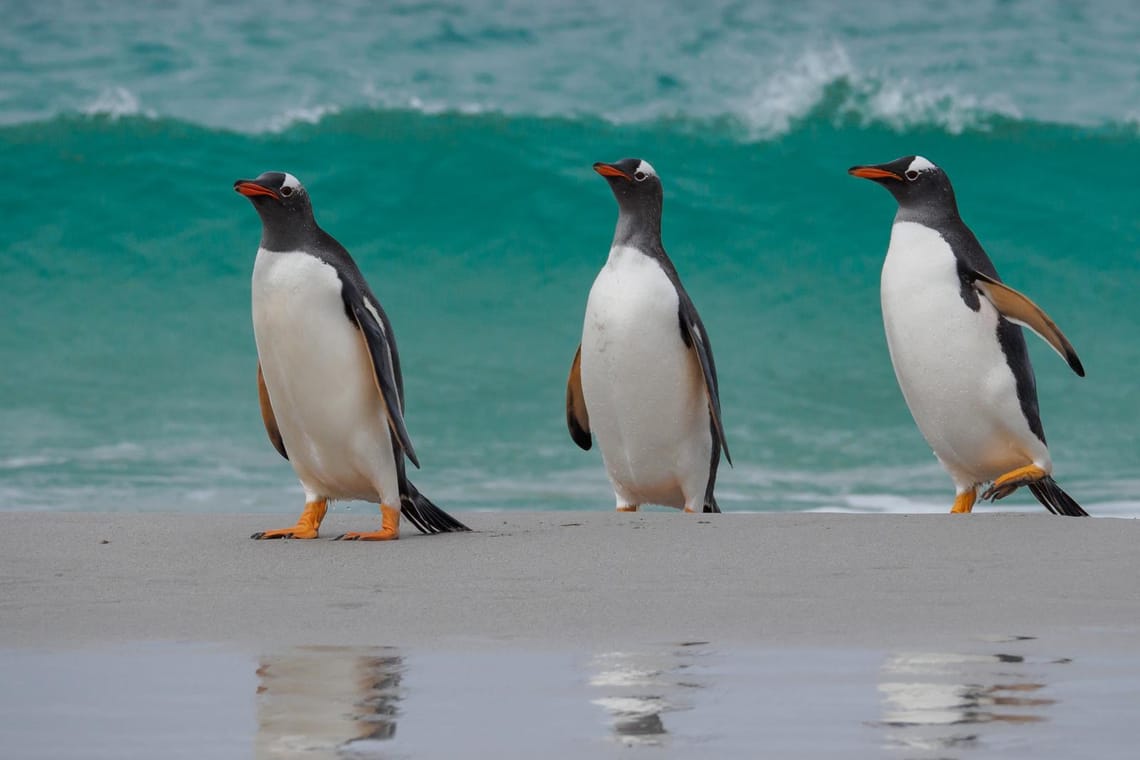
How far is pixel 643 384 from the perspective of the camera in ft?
23.2

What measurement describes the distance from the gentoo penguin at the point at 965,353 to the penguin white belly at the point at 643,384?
0.86 metres

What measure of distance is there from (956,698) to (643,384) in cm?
406

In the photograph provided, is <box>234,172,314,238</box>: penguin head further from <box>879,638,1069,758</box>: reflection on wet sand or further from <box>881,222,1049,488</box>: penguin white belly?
<box>879,638,1069,758</box>: reflection on wet sand

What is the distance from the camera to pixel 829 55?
69.8 ft

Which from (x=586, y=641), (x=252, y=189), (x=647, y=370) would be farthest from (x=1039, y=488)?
(x=586, y=641)

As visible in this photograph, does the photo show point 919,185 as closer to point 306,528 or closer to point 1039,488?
point 1039,488

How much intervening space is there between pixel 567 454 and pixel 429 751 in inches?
412

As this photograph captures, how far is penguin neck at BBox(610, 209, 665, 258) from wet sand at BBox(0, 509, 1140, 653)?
1.39 m

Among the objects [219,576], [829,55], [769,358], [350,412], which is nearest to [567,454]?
[769,358]

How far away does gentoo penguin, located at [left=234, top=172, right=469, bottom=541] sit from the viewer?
223 inches

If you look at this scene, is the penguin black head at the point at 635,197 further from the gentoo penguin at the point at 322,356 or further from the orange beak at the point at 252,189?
the orange beak at the point at 252,189

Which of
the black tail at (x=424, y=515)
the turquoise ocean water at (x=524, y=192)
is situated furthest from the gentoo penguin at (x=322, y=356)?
the turquoise ocean water at (x=524, y=192)

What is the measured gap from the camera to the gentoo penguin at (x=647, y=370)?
702 cm

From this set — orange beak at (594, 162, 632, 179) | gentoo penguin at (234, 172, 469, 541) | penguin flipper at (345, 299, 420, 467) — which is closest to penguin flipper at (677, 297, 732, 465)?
orange beak at (594, 162, 632, 179)
